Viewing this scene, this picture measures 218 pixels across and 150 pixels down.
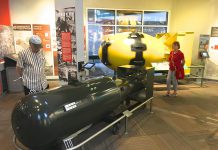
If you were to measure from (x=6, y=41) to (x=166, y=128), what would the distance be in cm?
492

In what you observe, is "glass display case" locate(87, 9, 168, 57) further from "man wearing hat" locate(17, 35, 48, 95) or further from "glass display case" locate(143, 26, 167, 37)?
"man wearing hat" locate(17, 35, 48, 95)

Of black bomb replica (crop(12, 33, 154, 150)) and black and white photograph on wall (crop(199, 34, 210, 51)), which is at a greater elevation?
black and white photograph on wall (crop(199, 34, 210, 51))

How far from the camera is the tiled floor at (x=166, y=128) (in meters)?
2.71

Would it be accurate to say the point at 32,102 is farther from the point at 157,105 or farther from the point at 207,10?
the point at 207,10

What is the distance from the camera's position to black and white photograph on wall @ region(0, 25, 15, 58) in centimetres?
507

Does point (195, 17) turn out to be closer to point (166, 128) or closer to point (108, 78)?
point (166, 128)

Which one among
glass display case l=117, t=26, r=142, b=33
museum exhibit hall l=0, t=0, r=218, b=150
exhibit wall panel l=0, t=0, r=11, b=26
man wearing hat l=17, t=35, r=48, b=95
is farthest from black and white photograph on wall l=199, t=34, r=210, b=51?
exhibit wall panel l=0, t=0, r=11, b=26

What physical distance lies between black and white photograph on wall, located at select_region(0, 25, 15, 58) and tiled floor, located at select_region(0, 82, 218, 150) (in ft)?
4.52

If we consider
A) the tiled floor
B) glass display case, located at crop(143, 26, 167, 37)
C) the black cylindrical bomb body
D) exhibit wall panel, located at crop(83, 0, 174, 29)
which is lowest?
the tiled floor

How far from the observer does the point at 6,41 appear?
17.6ft

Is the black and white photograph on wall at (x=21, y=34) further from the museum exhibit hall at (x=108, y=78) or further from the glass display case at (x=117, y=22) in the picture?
the glass display case at (x=117, y=22)

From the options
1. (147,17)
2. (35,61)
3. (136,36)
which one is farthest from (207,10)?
(35,61)

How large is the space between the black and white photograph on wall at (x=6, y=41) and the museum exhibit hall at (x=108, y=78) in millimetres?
32

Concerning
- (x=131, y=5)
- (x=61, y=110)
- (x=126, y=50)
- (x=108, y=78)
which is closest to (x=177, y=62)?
(x=126, y=50)
